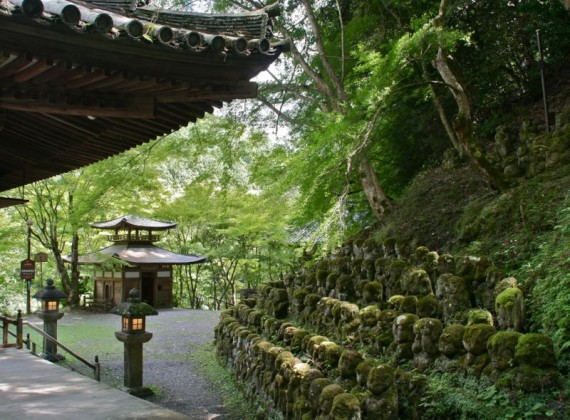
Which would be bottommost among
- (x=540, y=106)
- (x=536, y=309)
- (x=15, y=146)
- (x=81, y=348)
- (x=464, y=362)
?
(x=81, y=348)

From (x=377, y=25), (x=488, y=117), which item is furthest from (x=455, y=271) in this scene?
(x=377, y=25)

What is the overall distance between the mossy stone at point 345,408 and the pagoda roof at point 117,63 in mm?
2854

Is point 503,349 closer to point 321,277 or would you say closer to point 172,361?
point 321,277

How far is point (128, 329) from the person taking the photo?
27.3 feet

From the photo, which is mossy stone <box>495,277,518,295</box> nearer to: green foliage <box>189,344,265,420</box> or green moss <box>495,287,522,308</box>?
green moss <box>495,287,522,308</box>

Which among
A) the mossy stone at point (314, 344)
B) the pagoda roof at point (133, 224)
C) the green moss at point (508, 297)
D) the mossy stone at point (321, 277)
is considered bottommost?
the mossy stone at point (314, 344)

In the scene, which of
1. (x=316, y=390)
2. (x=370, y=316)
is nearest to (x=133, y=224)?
(x=370, y=316)

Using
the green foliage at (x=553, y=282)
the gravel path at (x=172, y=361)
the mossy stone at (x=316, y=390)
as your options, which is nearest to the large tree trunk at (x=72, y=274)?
the gravel path at (x=172, y=361)

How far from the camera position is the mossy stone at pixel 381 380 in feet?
15.4

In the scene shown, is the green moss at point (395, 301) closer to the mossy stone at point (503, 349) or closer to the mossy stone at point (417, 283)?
the mossy stone at point (417, 283)

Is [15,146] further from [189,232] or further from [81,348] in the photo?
[189,232]

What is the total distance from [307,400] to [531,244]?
3215 millimetres

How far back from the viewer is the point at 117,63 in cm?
309

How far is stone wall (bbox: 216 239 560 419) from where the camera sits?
456 cm
